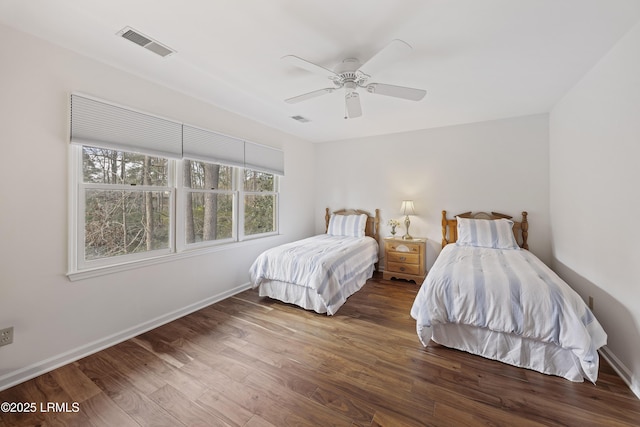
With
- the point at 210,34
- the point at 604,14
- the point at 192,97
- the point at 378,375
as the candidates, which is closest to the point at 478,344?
the point at 378,375

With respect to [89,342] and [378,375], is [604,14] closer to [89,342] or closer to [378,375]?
[378,375]

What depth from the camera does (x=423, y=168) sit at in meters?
4.25

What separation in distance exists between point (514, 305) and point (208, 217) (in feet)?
10.7

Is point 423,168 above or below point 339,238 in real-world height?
above

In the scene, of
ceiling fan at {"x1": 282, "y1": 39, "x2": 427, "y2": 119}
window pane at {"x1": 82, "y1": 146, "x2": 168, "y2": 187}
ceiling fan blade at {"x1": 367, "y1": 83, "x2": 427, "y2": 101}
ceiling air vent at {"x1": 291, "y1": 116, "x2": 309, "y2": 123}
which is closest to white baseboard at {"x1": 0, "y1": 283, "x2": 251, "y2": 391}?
window pane at {"x1": 82, "y1": 146, "x2": 168, "y2": 187}

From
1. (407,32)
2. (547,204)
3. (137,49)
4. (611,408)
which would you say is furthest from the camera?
(547,204)

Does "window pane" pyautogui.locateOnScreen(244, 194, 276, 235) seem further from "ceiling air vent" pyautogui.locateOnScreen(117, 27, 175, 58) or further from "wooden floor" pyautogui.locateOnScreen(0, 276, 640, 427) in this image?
"ceiling air vent" pyautogui.locateOnScreen(117, 27, 175, 58)

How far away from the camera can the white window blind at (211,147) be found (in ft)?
9.50

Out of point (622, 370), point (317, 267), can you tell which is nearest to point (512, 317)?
point (622, 370)

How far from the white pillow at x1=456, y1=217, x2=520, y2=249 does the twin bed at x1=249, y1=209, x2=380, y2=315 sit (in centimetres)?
140

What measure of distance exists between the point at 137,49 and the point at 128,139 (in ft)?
2.52

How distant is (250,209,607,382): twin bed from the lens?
6.06 ft

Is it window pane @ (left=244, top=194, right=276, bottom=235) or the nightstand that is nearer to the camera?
window pane @ (left=244, top=194, right=276, bottom=235)

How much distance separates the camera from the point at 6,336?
5.85ft
